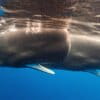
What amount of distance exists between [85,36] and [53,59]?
36.5 inches

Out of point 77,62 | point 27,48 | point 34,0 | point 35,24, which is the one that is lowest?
point 77,62

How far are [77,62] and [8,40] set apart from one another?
1.60m

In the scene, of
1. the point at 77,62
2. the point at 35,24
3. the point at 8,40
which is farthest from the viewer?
the point at 35,24

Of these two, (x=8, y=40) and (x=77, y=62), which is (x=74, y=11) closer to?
(x=77, y=62)

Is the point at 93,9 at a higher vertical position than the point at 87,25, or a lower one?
higher

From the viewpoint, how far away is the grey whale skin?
571 cm

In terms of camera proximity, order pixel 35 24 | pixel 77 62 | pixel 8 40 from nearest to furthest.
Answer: pixel 8 40 → pixel 77 62 → pixel 35 24

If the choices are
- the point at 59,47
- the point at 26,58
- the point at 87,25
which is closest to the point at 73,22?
the point at 87,25

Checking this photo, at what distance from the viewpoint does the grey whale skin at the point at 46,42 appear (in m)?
5.71

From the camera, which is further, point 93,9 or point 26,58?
point 93,9

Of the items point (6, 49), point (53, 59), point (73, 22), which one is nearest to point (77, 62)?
point (53, 59)

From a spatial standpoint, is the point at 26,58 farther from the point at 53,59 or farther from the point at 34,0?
the point at 34,0

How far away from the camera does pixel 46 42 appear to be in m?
5.77

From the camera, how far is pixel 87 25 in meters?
6.80
